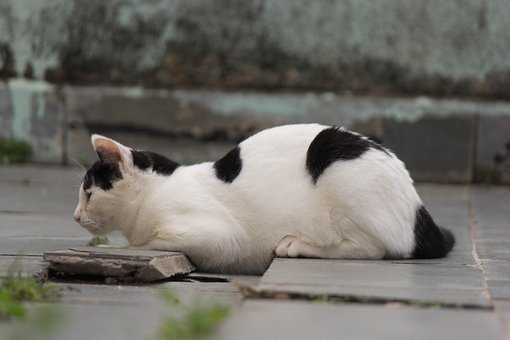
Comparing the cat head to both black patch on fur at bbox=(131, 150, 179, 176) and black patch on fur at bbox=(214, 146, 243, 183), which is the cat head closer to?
black patch on fur at bbox=(131, 150, 179, 176)

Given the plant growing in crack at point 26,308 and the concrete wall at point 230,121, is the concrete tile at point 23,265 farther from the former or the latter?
the concrete wall at point 230,121

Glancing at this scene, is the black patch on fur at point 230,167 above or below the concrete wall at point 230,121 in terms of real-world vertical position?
above

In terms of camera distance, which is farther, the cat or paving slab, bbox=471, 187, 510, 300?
the cat

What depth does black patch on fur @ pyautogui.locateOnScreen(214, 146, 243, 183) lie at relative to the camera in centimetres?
469

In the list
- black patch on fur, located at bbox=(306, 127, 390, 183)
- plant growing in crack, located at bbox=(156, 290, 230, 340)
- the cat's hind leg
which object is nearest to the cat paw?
the cat's hind leg

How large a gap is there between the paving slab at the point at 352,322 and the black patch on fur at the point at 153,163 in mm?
1548

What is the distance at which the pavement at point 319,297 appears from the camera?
301cm

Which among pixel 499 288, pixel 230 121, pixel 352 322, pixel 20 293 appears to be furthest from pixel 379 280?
pixel 230 121

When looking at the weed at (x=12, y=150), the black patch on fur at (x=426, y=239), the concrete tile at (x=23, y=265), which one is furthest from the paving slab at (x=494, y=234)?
the weed at (x=12, y=150)

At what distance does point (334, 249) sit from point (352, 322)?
56.1 inches

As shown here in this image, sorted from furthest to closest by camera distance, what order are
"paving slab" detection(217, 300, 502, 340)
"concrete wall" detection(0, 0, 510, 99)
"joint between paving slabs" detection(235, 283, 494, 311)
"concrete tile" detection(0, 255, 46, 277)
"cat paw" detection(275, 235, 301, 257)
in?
"concrete wall" detection(0, 0, 510, 99)
"cat paw" detection(275, 235, 301, 257)
"concrete tile" detection(0, 255, 46, 277)
"joint between paving slabs" detection(235, 283, 494, 311)
"paving slab" detection(217, 300, 502, 340)

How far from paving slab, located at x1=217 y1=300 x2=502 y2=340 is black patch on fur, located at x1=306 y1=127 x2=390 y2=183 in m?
1.27

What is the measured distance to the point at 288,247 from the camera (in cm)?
447

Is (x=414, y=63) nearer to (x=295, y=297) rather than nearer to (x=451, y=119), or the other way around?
(x=451, y=119)
